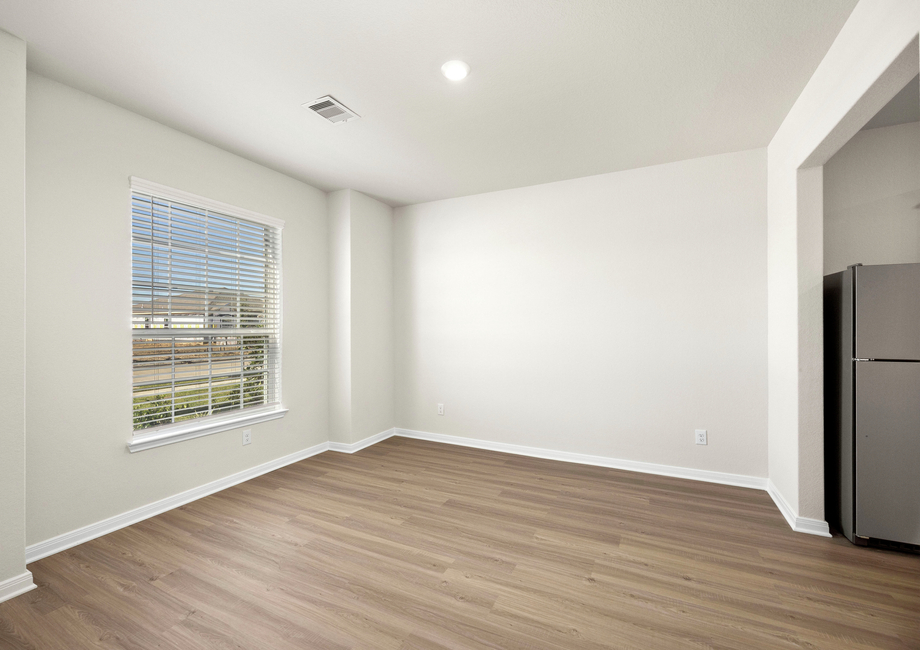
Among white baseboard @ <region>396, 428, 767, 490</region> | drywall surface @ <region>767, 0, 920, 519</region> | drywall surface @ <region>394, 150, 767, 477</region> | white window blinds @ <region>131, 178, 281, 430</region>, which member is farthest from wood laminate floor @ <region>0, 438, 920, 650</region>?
white window blinds @ <region>131, 178, 281, 430</region>

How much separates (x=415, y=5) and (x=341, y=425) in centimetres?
368

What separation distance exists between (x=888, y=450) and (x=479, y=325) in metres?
3.17

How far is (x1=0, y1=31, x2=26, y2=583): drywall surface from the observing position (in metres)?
2.00

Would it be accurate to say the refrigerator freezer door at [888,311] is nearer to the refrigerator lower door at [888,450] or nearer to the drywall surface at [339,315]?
the refrigerator lower door at [888,450]

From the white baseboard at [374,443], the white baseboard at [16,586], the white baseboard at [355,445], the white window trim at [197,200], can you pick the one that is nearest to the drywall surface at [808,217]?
the white baseboard at [374,443]

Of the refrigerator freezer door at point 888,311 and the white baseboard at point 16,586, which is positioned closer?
the white baseboard at point 16,586

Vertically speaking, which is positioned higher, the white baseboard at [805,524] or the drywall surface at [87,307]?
the drywall surface at [87,307]

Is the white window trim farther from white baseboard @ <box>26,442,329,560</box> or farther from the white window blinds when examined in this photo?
white baseboard @ <box>26,442,329,560</box>

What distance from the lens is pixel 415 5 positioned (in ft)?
6.02

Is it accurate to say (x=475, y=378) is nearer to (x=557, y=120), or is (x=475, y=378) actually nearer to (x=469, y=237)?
(x=469, y=237)

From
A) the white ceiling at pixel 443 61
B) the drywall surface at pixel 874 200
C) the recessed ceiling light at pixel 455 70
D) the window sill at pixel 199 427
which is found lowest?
the window sill at pixel 199 427

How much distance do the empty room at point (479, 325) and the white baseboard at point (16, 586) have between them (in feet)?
0.09

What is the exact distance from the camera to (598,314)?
12.8 feet

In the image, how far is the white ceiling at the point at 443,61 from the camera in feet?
6.17
